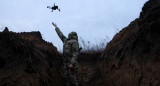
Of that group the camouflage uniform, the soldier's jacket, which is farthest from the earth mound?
the soldier's jacket

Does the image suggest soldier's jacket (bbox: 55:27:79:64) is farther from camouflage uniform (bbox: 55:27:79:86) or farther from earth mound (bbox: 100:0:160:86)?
earth mound (bbox: 100:0:160:86)

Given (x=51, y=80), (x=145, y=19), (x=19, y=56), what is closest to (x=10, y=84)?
(x=19, y=56)

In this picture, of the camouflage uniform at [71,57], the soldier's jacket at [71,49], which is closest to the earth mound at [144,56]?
the camouflage uniform at [71,57]

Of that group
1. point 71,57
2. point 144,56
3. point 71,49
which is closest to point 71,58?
point 71,57

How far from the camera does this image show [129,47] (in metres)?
8.98

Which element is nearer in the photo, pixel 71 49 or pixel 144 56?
pixel 144 56

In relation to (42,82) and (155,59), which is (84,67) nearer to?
(42,82)

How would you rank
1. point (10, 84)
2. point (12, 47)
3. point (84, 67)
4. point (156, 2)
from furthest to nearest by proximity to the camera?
point (84, 67) < point (156, 2) < point (12, 47) < point (10, 84)

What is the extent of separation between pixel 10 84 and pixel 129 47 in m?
4.58

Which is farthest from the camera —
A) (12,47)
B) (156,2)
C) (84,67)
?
(84,67)

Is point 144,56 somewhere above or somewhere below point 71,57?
below

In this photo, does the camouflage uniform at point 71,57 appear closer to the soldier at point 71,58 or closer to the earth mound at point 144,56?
the soldier at point 71,58

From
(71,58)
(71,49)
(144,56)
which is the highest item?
(71,49)

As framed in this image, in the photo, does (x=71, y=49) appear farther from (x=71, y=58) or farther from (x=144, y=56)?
(x=144, y=56)
